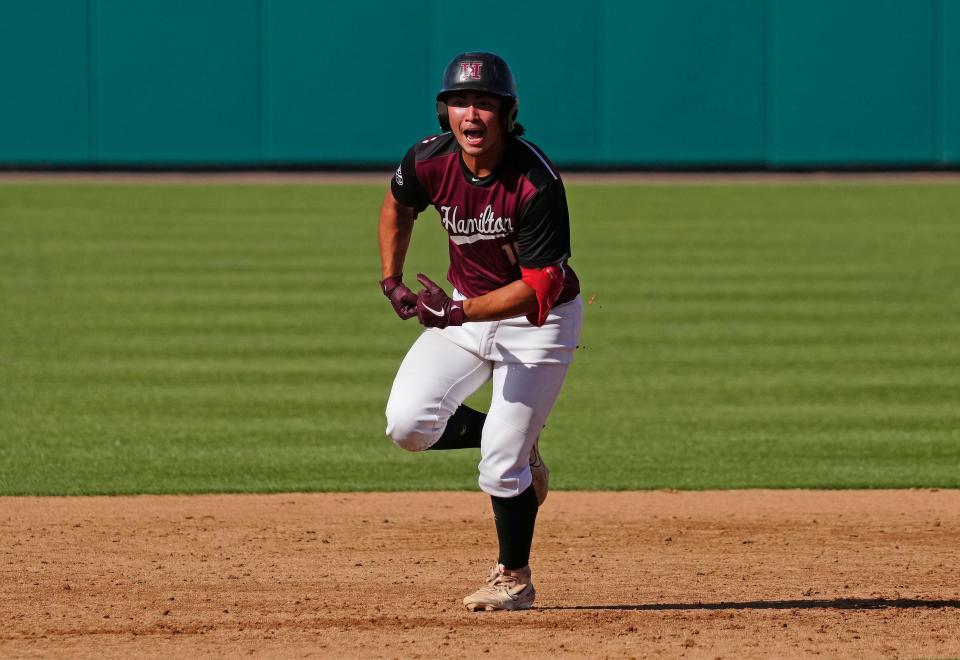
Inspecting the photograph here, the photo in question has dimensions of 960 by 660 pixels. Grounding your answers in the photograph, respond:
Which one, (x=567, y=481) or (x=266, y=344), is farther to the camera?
(x=266, y=344)

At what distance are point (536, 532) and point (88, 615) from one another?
7.35 ft

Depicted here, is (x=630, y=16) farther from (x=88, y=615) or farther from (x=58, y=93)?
(x=88, y=615)

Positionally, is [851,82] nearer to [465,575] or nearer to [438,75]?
[438,75]

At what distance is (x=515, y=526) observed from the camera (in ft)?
18.7

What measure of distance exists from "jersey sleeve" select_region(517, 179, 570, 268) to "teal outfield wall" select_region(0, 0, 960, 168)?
18.1m

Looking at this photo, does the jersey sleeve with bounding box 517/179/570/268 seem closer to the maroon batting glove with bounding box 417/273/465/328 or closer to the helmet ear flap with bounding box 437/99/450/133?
the maroon batting glove with bounding box 417/273/465/328

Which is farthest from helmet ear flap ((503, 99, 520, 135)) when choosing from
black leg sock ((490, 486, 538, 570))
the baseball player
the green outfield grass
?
the green outfield grass

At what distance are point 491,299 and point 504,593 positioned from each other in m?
1.13

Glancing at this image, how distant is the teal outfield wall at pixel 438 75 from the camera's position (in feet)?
76.6

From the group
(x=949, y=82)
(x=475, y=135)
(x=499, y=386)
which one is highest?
(x=949, y=82)

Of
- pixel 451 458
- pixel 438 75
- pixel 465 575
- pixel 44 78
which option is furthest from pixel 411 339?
pixel 44 78

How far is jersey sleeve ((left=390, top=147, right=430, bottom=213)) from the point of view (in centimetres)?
565

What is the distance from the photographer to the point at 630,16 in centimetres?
2341

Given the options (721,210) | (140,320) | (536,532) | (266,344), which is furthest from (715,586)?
(721,210)
